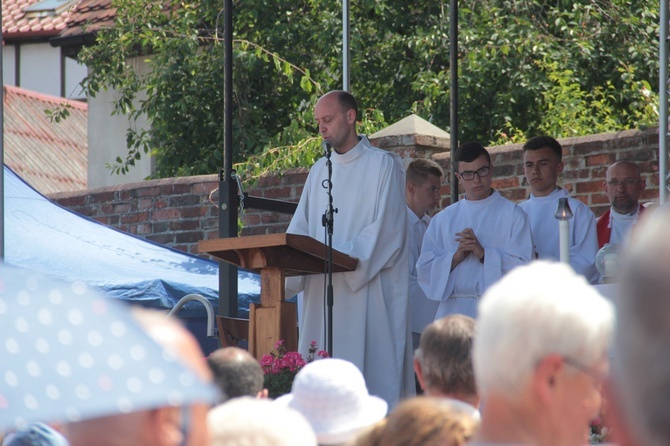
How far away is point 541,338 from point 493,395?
0.11 metres

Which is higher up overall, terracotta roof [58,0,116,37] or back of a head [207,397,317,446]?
terracotta roof [58,0,116,37]

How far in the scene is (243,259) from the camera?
5.55m

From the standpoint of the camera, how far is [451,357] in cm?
258

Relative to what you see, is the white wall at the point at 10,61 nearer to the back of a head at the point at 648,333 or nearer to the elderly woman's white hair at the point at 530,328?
the elderly woman's white hair at the point at 530,328

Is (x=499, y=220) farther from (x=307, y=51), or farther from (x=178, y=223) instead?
(x=307, y=51)

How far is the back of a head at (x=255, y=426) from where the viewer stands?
1914 mm

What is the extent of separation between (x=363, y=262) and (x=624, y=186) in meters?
1.73

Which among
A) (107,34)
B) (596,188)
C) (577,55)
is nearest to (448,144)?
(596,188)

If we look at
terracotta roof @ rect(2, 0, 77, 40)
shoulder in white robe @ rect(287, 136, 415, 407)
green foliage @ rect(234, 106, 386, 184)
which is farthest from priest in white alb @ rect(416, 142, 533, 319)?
terracotta roof @ rect(2, 0, 77, 40)

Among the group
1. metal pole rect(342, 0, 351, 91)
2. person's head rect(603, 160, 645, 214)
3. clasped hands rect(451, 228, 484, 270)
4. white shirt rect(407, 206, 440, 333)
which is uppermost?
metal pole rect(342, 0, 351, 91)

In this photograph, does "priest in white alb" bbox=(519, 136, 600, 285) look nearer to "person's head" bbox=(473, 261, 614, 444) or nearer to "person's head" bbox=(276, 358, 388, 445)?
"person's head" bbox=(276, 358, 388, 445)

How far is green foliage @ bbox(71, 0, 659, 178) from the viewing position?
38.2 ft

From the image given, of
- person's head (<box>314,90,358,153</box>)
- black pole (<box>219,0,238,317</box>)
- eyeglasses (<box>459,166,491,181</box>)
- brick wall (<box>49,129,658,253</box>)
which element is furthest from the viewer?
brick wall (<box>49,129,658,253</box>)

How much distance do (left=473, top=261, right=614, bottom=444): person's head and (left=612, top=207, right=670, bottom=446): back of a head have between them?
71cm
